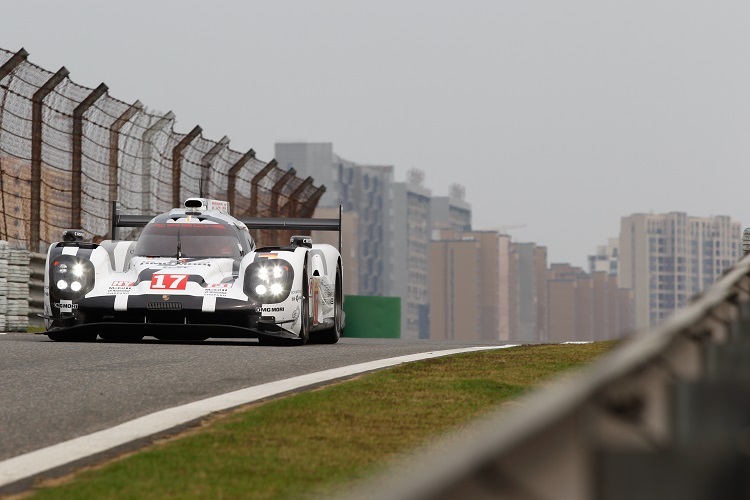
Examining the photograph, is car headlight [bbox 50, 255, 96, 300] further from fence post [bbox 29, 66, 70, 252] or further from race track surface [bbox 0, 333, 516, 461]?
fence post [bbox 29, 66, 70, 252]

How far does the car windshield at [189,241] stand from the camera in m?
14.6

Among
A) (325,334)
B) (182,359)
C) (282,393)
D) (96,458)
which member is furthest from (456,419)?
(325,334)

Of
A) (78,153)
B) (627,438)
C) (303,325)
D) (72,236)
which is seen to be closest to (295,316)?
(303,325)

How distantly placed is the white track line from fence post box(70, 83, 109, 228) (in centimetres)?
853

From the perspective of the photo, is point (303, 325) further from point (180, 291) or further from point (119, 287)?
point (119, 287)

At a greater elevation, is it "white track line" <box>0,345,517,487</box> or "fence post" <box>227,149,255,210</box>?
"fence post" <box>227,149,255,210</box>

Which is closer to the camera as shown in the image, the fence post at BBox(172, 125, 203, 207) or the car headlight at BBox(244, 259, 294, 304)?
the car headlight at BBox(244, 259, 294, 304)

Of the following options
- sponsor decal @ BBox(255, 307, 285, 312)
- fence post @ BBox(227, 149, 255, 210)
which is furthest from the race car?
fence post @ BBox(227, 149, 255, 210)

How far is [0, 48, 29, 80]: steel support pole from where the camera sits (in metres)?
15.5

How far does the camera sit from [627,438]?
214cm

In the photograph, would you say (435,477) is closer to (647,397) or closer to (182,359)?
(647,397)

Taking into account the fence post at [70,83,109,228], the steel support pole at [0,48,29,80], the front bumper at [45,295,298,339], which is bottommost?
the front bumper at [45,295,298,339]

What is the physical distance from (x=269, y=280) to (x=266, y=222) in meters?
3.77

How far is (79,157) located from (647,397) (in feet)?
52.0
